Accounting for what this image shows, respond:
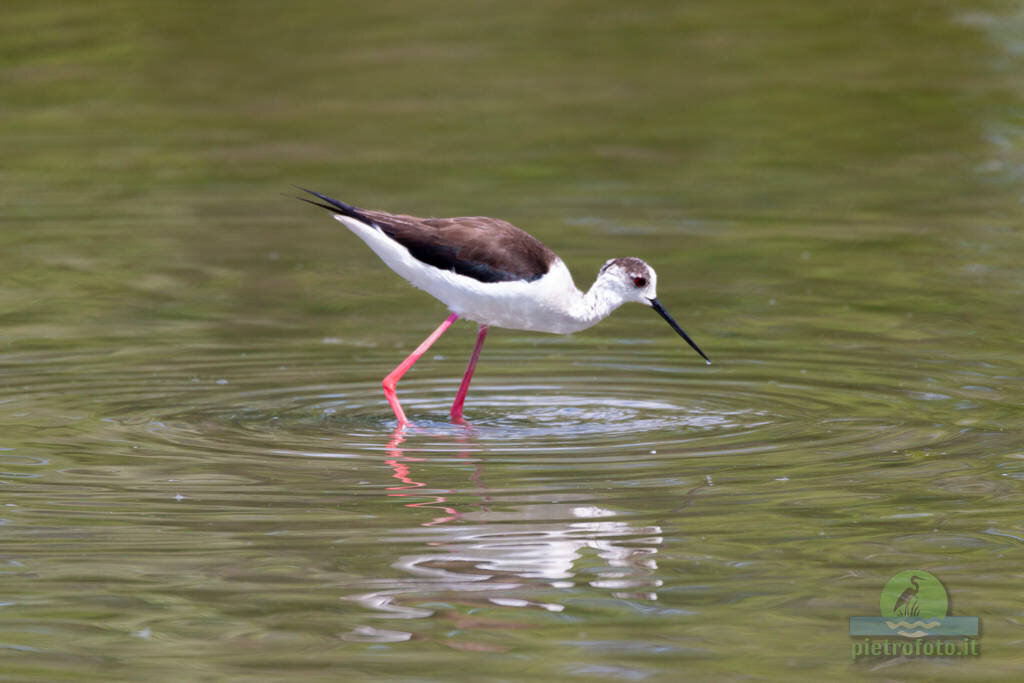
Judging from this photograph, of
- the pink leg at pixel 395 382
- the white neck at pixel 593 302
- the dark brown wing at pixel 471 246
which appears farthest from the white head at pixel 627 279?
the pink leg at pixel 395 382

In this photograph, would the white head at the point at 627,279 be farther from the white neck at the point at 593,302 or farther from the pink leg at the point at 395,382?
the pink leg at the point at 395,382

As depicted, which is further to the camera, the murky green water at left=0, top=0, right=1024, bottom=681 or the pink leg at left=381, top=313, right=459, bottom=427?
the pink leg at left=381, top=313, right=459, bottom=427

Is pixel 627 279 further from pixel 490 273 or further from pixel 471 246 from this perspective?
pixel 471 246

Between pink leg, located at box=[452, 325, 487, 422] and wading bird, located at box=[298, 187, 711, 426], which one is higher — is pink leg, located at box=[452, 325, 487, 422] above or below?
below

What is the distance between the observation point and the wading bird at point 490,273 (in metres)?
10.1

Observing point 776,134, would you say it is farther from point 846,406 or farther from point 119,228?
point 846,406

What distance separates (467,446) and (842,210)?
8.35 m

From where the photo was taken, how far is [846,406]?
34.3 ft

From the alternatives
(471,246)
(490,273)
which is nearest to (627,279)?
(490,273)

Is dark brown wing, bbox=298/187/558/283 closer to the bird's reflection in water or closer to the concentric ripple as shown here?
the concentric ripple

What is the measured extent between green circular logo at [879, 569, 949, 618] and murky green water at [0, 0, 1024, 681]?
7 centimetres

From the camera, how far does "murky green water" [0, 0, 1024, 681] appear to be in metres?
6.82

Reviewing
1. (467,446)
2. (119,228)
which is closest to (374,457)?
(467,446)

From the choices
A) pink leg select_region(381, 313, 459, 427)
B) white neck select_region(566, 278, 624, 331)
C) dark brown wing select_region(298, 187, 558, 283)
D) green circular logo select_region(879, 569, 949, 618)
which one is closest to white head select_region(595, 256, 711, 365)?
white neck select_region(566, 278, 624, 331)
